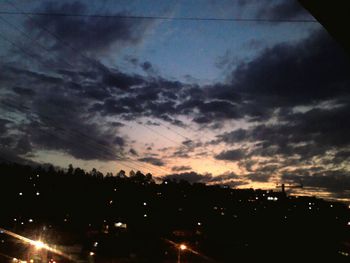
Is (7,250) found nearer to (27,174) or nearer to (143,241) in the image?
(143,241)

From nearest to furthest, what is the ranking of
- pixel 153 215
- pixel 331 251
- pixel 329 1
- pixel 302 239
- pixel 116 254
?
1. pixel 329 1
2. pixel 116 254
3. pixel 331 251
4. pixel 302 239
5. pixel 153 215

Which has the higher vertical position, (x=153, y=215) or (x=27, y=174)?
(x=27, y=174)

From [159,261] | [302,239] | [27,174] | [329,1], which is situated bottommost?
[159,261]

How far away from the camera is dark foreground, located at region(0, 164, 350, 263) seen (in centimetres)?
4997

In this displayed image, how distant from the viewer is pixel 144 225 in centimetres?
7644

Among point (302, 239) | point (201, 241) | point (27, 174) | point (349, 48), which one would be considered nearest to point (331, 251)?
point (302, 239)

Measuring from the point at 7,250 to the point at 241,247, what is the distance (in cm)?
3645

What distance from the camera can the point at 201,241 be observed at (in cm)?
5772

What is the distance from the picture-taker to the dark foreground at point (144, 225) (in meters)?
50.0

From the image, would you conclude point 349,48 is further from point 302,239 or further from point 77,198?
point 77,198

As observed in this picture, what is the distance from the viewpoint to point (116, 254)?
158 ft

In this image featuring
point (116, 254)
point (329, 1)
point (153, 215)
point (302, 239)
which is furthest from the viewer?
point (153, 215)

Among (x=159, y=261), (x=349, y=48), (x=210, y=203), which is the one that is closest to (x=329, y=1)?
(x=349, y=48)

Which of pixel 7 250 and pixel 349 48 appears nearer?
pixel 349 48
